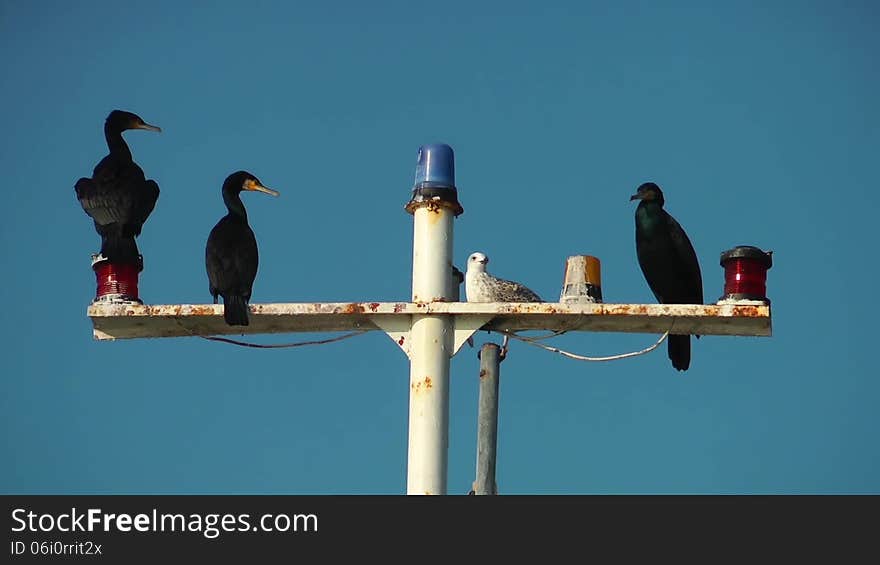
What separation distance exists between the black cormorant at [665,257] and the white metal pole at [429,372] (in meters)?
3.33

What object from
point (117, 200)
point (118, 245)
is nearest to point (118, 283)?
point (118, 245)

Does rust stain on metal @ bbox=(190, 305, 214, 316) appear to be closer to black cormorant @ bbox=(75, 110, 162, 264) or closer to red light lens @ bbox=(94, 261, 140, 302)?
red light lens @ bbox=(94, 261, 140, 302)

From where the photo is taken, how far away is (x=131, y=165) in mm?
13180

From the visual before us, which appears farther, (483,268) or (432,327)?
(483,268)

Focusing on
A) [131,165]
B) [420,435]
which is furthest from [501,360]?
[131,165]

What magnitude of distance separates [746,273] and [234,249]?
344 cm

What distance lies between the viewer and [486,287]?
41.8 feet

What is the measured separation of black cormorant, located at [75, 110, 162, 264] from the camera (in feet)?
40.2

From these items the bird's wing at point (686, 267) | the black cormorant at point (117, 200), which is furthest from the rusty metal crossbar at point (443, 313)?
the bird's wing at point (686, 267)

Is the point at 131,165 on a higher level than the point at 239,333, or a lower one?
higher

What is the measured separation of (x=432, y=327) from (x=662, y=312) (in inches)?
44.7

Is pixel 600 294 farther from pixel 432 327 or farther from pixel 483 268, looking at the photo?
pixel 483 268

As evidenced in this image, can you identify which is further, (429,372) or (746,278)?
(746,278)

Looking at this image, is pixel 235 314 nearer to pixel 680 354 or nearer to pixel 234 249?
pixel 234 249
